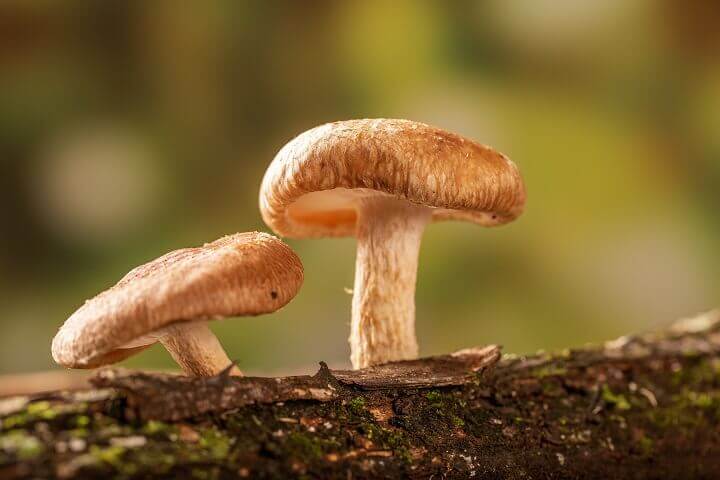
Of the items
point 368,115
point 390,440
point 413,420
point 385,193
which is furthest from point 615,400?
point 368,115

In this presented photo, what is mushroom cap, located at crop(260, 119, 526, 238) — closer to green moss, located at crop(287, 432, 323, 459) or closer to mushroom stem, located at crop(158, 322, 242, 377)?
mushroom stem, located at crop(158, 322, 242, 377)

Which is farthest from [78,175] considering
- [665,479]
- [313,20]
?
[665,479]

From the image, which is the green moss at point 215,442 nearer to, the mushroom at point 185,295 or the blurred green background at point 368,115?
the mushroom at point 185,295

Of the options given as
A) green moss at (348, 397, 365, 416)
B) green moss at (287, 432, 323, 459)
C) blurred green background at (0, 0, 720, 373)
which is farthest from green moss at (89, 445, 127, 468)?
blurred green background at (0, 0, 720, 373)

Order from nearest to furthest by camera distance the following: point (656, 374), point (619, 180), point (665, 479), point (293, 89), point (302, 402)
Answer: point (302, 402) < point (665, 479) < point (656, 374) < point (619, 180) < point (293, 89)

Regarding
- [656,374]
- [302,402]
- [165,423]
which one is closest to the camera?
[165,423]

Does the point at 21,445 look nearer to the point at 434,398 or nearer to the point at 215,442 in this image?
the point at 215,442

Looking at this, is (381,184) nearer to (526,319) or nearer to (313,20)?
(526,319)
